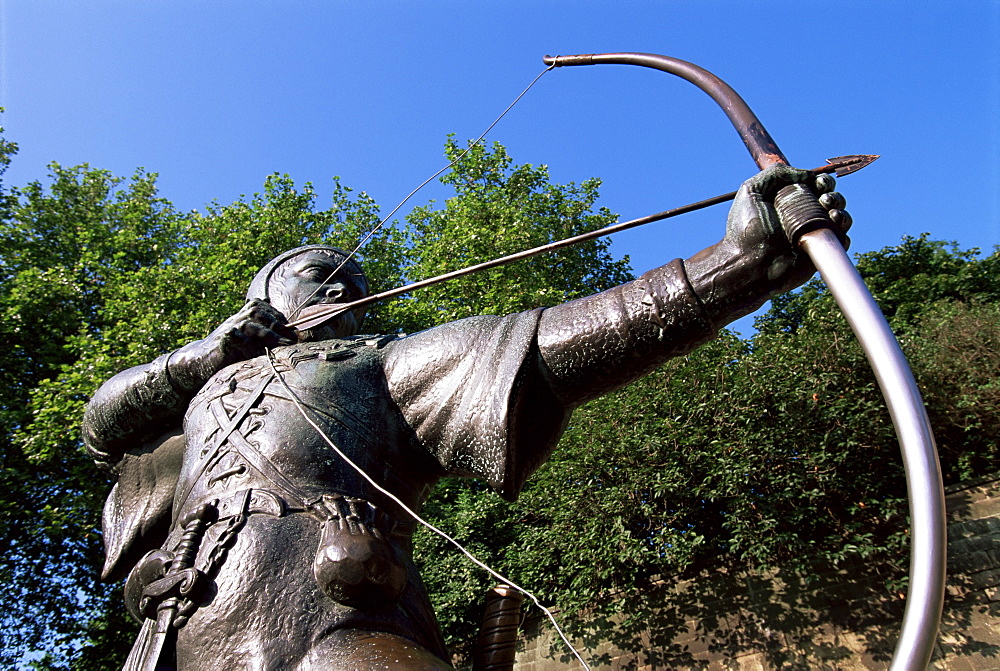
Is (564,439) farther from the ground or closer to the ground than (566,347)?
farther from the ground

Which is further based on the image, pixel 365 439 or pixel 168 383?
pixel 168 383

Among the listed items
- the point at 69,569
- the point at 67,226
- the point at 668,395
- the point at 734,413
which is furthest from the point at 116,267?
the point at 734,413

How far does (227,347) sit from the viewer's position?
9.06 feet

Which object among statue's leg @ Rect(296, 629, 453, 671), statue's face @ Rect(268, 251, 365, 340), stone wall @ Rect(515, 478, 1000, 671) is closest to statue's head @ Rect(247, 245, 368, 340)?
statue's face @ Rect(268, 251, 365, 340)

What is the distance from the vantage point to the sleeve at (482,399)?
84.9 inches

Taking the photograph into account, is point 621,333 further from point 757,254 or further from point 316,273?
point 316,273

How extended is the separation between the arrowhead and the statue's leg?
1.65 metres

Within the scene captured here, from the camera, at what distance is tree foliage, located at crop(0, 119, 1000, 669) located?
414 inches

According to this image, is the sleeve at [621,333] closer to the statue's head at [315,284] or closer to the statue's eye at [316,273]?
the statue's head at [315,284]

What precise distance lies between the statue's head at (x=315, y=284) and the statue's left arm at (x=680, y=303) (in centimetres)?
119

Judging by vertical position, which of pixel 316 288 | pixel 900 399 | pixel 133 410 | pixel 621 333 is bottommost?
pixel 900 399

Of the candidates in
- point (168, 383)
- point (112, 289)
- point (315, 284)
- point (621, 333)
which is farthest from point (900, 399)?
point (112, 289)

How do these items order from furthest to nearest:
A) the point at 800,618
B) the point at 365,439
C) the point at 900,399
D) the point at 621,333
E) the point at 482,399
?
the point at 800,618 → the point at 365,439 → the point at 482,399 → the point at 621,333 → the point at 900,399

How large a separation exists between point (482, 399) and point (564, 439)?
9.62m
